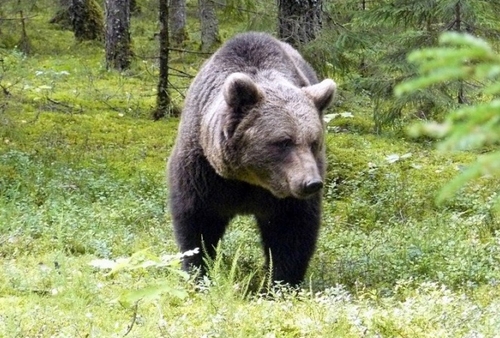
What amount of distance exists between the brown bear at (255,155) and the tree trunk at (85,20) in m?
18.5

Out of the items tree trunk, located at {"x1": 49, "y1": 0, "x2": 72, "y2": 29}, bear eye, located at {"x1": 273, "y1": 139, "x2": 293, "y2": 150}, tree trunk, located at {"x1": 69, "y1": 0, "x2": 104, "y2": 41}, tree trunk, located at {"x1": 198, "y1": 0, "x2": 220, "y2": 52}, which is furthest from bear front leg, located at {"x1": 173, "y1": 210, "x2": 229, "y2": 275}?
tree trunk, located at {"x1": 49, "y1": 0, "x2": 72, "y2": 29}

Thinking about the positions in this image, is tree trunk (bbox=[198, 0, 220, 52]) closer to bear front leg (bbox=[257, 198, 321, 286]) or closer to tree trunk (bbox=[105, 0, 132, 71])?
tree trunk (bbox=[105, 0, 132, 71])

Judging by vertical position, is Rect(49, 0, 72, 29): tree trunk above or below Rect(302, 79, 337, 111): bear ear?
below

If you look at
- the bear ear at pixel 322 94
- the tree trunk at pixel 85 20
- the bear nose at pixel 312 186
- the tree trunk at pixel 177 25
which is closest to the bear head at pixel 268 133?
the bear ear at pixel 322 94

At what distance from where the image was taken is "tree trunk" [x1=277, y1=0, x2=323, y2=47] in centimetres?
1153

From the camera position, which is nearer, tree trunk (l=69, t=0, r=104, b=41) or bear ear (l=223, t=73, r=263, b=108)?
bear ear (l=223, t=73, r=263, b=108)

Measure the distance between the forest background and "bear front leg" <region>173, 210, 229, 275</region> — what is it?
0.99 ft

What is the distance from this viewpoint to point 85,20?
2473 centimetres

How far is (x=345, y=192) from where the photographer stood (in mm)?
10328

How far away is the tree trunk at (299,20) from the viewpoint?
1153cm

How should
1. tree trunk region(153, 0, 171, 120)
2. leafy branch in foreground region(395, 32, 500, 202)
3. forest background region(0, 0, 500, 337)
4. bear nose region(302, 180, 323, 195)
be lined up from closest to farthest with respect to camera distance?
leafy branch in foreground region(395, 32, 500, 202), forest background region(0, 0, 500, 337), bear nose region(302, 180, 323, 195), tree trunk region(153, 0, 171, 120)

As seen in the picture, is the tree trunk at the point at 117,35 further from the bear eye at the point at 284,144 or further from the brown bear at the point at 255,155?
the bear eye at the point at 284,144

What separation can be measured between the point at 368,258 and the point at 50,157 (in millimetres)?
5514

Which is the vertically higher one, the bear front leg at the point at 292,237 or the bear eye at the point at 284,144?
the bear eye at the point at 284,144
